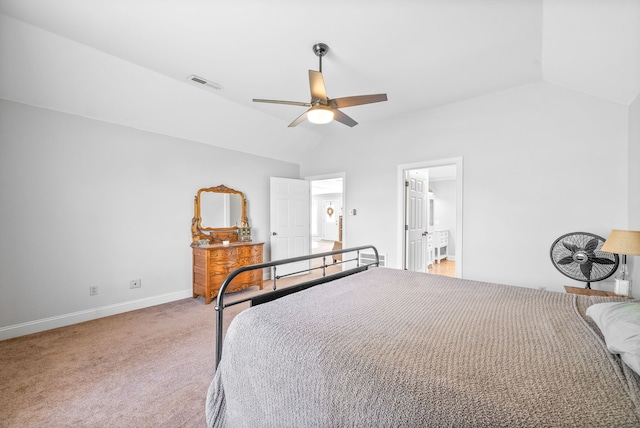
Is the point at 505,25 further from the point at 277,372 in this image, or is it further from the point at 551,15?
the point at 277,372

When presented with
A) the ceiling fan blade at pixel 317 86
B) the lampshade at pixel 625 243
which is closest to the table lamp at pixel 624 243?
the lampshade at pixel 625 243

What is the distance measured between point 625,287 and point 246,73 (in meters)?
4.07

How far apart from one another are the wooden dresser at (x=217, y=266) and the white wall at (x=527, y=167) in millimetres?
2384

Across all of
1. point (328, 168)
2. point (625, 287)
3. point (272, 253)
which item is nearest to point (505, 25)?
point (625, 287)

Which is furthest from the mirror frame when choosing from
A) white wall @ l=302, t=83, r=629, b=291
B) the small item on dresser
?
white wall @ l=302, t=83, r=629, b=291

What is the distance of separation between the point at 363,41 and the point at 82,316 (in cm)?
425

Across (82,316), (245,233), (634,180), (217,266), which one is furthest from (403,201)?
(82,316)

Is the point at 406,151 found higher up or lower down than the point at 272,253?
higher up

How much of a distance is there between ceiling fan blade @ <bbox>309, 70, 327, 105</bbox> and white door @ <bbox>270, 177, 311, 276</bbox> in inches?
111

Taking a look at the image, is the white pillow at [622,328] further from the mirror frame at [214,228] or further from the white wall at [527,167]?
the mirror frame at [214,228]

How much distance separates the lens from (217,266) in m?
3.79

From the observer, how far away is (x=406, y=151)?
159 inches

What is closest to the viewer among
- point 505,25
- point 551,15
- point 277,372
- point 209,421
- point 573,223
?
point 277,372

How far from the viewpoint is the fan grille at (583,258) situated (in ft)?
8.20
